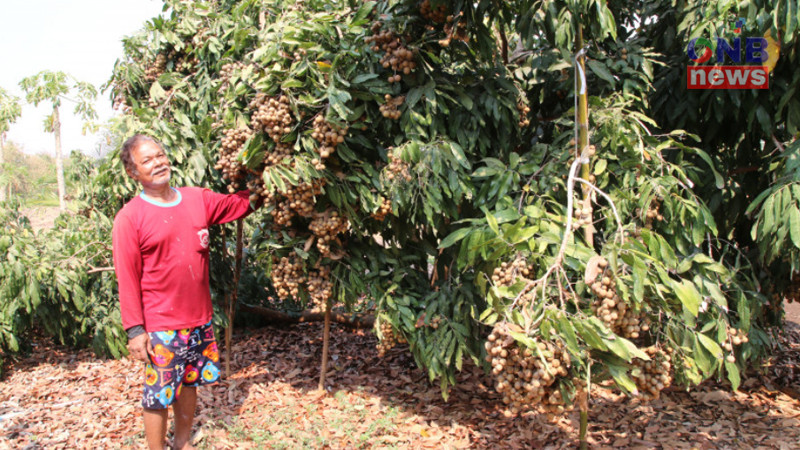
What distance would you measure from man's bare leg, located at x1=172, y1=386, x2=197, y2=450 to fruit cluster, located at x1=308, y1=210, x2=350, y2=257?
1026mm

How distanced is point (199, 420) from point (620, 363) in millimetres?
2625

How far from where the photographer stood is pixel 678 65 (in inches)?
121

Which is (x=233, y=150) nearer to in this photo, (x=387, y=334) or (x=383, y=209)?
(x=383, y=209)

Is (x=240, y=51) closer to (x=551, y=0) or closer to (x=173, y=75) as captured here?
(x=173, y=75)

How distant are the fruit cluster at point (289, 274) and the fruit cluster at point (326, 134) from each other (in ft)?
2.35

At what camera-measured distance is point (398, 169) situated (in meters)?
2.67

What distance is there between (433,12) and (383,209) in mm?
1020

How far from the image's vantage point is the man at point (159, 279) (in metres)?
2.53

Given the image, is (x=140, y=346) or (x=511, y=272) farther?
(x=140, y=346)

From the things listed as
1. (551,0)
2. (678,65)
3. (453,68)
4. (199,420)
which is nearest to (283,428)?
(199,420)

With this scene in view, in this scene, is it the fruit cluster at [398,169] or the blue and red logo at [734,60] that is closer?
the blue and red logo at [734,60]

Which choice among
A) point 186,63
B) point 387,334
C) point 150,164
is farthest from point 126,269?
point 186,63

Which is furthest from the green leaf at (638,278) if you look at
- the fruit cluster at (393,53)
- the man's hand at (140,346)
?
the man's hand at (140,346)

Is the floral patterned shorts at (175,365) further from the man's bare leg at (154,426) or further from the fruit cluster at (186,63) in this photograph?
the fruit cluster at (186,63)
